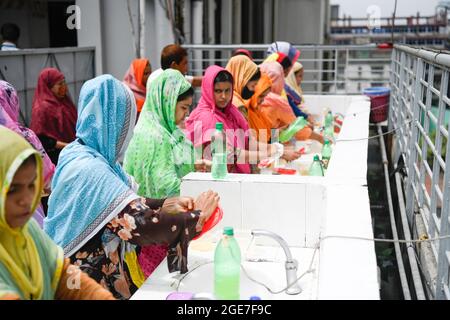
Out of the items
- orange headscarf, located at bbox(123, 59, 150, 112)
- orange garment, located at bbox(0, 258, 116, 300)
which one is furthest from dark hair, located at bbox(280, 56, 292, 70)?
orange garment, located at bbox(0, 258, 116, 300)

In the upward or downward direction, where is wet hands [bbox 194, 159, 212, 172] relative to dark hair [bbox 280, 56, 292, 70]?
downward

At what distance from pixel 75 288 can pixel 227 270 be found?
1.66ft

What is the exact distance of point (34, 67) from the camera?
525 centimetres

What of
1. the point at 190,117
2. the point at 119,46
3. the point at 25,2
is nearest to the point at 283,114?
the point at 190,117

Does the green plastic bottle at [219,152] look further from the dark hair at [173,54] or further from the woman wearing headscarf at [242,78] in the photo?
the dark hair at [173,54]

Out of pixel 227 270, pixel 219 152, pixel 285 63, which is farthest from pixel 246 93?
pixel 227 270

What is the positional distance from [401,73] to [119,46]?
10.8 feet

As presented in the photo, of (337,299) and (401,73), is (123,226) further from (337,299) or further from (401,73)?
(401,73)

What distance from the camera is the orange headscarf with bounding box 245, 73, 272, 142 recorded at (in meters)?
4.41

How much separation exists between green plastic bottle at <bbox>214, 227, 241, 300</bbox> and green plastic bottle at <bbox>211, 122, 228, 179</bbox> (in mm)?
762

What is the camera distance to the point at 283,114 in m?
4.77

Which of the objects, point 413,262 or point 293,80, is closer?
point 413,262

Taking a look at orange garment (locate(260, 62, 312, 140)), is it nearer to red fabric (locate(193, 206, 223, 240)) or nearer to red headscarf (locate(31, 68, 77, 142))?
red headscarf (locate(31, 68, 77, 142))

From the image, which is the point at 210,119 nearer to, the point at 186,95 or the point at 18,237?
the point at 186,95
